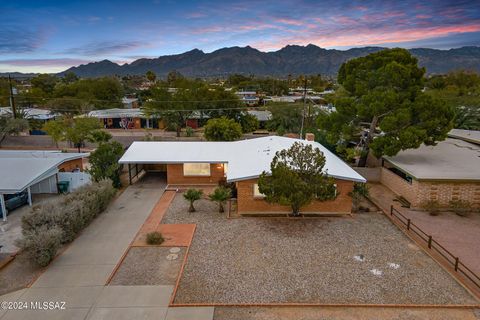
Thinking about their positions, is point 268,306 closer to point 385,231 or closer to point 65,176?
point 385,231

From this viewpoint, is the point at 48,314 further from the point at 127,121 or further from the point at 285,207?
the point at 127,121

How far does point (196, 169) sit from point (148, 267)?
968 centimetres

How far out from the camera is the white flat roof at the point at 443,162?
54.6 ft

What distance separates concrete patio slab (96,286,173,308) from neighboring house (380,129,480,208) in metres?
14.0

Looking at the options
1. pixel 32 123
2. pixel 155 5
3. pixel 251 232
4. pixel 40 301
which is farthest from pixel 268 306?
pixel 32 123

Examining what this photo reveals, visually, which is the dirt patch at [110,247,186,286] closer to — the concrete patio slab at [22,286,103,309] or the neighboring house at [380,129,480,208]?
the concrete patio slab at [22,286,103,309]

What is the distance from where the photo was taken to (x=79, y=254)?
38.8 ft

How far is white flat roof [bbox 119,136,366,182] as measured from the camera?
1590 cm

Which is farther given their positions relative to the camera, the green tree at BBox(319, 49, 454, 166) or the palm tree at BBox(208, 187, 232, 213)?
the green tree at BBox(319, 49, 454, 166)

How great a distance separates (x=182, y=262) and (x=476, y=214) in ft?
49.7

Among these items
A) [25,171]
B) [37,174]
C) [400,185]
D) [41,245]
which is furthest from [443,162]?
[25,171]

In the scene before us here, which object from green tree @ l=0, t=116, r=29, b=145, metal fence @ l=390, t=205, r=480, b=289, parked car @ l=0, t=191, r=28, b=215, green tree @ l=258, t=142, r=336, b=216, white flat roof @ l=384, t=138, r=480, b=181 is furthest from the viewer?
green tree @ l=0, t=116, r=29, b=145

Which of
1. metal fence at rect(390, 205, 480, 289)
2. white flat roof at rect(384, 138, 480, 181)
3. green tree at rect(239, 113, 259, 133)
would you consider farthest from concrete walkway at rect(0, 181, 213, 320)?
green tree at rect(239, 113, 259, 133)

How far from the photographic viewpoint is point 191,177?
2006 cm
